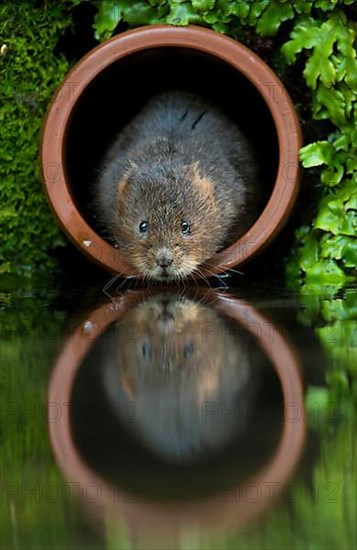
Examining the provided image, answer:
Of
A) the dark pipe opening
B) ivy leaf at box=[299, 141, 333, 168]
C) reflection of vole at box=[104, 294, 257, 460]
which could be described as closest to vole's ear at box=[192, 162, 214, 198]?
ivy leaf at box=[299, 141, 333, 168]

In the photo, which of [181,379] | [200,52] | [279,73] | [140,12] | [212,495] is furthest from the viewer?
[279,73]

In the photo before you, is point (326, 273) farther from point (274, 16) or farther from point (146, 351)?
point (146, 351)

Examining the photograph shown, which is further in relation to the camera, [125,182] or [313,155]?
[125,182]

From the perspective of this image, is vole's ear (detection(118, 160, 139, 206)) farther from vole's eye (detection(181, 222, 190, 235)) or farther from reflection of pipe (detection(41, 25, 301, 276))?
vole's eye (detection(181, 222, 190, 235))

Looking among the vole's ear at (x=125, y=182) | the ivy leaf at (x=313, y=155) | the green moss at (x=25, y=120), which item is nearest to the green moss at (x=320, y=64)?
the ivy leaf at (x=313, y=155)

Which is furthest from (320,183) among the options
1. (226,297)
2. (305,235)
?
(226,297)

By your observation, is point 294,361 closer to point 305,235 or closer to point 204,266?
point 204,266

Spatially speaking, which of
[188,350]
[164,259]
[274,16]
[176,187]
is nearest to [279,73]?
[274,16]
